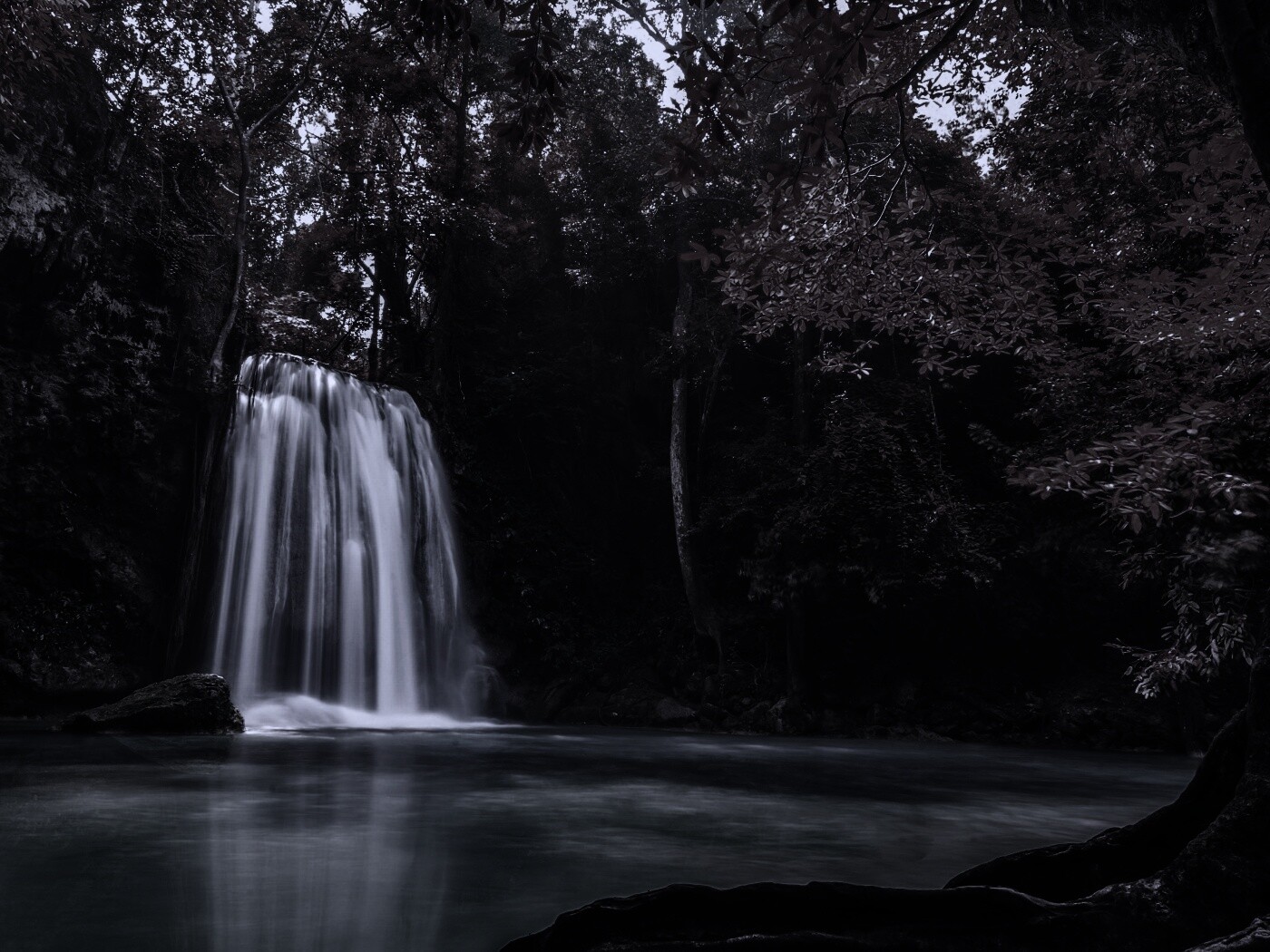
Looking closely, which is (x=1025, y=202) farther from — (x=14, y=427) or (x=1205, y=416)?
(x=14, y=427)

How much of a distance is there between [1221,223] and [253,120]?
57.1ft

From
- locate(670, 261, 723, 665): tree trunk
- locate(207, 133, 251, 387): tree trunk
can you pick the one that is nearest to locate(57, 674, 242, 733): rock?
locate(207, 133, 251, 387): tree trunk

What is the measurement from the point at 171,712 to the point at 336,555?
5.26 metres

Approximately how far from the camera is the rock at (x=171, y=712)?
9477mm

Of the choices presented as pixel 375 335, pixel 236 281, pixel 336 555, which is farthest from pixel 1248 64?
pixel 375 335

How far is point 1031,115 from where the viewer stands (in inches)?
377

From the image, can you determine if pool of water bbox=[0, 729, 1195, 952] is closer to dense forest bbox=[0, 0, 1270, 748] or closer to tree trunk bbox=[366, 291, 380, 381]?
dense forest bbox=[0, 0, 1270, 748]

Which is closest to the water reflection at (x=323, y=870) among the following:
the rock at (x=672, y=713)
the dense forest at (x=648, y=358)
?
the dense forest at (x=648, y=358)

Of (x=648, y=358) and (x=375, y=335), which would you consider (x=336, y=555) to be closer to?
(x=648, y=358)

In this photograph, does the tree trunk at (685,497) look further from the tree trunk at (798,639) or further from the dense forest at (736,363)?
the tree trunk at (798,639)

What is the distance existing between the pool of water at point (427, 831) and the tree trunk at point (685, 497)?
23.2 feet

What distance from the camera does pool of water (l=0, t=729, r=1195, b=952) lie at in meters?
2.70

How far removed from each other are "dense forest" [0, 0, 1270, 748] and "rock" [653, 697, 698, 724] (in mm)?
99

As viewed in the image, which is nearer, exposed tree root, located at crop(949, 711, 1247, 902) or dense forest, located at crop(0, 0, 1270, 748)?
exposed tree root, located at crop(949, 711, 1247, 902)
